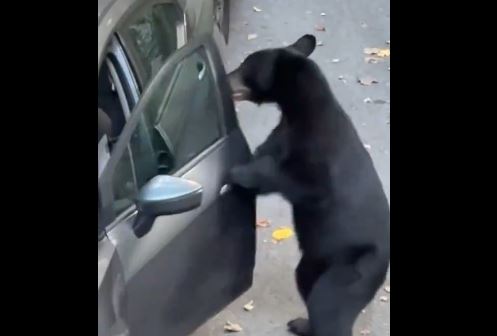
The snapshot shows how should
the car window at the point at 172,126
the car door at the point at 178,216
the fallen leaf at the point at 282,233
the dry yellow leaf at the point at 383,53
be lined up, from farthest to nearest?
1. the dry yellow leaf at the point at 383,53
2. the fallen leaf at the point at 282,233
3. the car window at the point at 172,126
4. the car door at the point at 178,216

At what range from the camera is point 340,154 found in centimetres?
465

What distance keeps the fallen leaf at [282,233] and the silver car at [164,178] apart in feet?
5.86

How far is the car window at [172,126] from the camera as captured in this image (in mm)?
3870

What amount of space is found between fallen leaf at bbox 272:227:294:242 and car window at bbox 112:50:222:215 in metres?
2.17

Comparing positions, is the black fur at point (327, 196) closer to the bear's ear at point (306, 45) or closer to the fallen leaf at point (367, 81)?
the bear's ear at point (306, 45)

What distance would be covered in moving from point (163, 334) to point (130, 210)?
0.62 m

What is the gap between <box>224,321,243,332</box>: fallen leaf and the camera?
18.2 feet

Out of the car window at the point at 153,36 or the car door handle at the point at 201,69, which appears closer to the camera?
the car window at the point at 153,36

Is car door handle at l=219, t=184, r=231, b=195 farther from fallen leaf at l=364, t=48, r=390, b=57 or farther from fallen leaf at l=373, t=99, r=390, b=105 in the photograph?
fallen leaf at l=364, t=48, r=390, b=57

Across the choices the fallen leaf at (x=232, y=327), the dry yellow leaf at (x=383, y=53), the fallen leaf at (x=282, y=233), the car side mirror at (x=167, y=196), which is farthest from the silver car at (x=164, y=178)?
the dry yellow leaf at (x=383, y=53)

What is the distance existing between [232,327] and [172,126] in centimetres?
176
